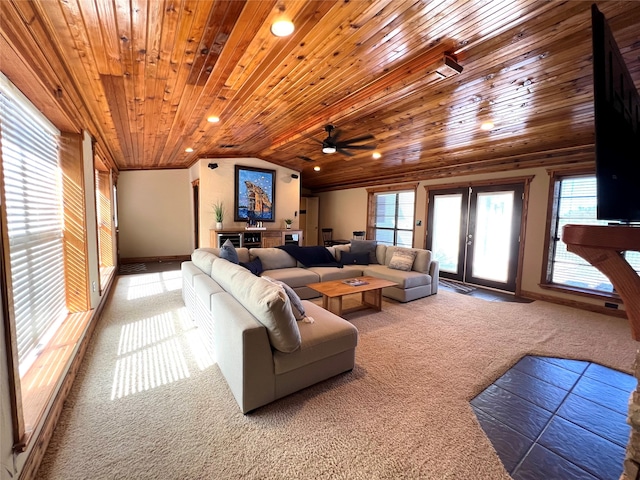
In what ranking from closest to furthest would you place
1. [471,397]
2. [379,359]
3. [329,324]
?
[471,397], [329,324], [379,359]

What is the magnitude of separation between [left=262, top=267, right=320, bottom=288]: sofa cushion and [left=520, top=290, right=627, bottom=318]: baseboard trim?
3747mm

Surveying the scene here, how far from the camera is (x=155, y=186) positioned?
7.29 meters

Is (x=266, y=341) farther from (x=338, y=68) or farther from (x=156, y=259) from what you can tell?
(x=156, y=259)

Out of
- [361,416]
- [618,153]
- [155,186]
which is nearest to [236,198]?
[155,186]

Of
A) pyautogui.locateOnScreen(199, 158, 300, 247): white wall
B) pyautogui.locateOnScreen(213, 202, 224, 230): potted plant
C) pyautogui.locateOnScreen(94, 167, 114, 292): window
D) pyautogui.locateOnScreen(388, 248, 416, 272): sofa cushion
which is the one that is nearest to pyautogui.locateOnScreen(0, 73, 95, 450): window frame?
pyautogui.locateOnScreen(94, 167, 114, 292): window

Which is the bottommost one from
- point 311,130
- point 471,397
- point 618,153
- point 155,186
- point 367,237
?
point 471,397

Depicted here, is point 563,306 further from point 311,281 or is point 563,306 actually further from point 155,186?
point 155,186

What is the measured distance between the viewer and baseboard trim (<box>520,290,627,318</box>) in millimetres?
3915

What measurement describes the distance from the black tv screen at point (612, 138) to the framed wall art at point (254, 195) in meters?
6.01

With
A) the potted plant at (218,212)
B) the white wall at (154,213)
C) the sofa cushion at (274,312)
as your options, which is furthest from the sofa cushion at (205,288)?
the white wall at (154,213)

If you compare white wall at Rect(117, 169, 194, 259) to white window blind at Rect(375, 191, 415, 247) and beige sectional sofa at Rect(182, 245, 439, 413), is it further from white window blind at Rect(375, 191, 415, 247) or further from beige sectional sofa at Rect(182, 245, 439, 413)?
white window blind at Rect(375, 191, 415, 247)

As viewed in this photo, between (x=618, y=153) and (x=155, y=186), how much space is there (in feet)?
27.6

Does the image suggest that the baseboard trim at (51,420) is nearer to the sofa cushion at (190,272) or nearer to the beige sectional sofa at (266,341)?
the beige sectional sofa at (266,341)

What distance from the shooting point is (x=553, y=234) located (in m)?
4.59
